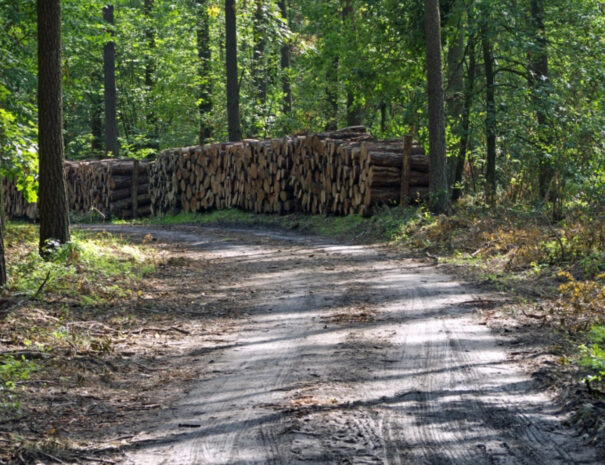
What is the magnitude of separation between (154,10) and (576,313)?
3988 cm

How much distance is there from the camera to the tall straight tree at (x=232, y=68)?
2691cm

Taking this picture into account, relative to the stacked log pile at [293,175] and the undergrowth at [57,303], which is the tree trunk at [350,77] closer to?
the stacked log pile at [293,175]

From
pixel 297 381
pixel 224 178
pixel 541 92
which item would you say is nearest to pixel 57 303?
pixel 297 381

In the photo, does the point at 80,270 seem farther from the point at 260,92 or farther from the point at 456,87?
the point at 260,92

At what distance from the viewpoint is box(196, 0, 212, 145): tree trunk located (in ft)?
120

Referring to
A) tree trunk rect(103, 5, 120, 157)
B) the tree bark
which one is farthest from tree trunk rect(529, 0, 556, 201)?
tree trunk rect(103, 5, 120, 157)

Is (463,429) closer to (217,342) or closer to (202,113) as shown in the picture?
(217,342)

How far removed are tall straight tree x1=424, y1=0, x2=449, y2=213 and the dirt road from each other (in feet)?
25.4

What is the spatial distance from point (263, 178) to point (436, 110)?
786cm

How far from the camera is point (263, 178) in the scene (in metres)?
23.8

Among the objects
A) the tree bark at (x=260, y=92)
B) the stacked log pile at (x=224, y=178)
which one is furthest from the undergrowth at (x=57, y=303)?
the tree bark at (x=260, y=92)

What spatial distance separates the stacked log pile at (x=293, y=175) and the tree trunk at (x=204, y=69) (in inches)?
323

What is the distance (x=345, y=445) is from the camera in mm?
4320

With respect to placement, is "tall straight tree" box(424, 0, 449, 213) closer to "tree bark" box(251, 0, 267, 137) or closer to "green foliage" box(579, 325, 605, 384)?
"green foliage" box(579, 325, 605, 384)
